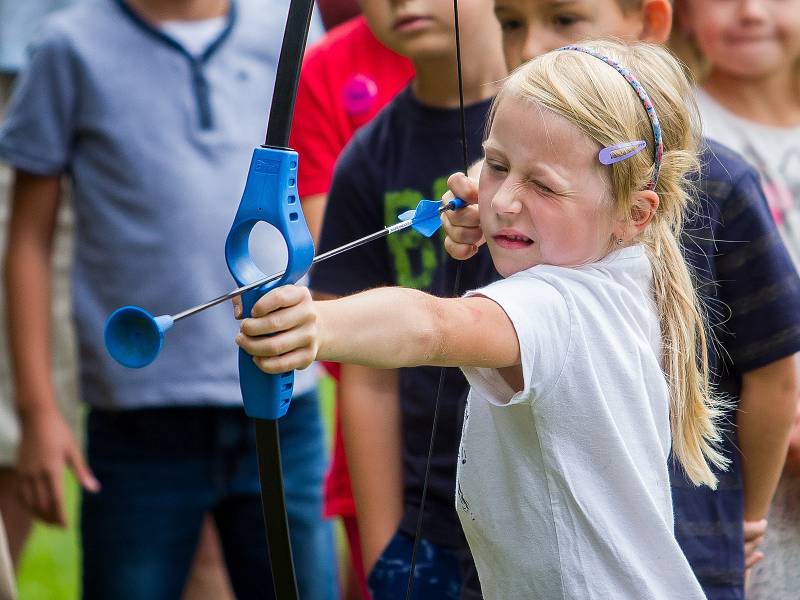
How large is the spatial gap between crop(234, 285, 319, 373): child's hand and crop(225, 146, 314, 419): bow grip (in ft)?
0.17

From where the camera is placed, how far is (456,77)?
1904 millimetres

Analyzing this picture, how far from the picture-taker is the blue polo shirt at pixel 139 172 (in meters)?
Answer: 2.20

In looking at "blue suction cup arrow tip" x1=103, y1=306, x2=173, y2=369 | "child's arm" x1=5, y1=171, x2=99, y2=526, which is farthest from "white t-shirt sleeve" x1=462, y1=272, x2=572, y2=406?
"child's arm" x1=5, y1=171, x2=99, y2=526

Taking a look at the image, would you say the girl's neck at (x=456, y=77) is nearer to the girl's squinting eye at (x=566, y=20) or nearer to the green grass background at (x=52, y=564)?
the girl's squinting eye at (x=566, y=20)

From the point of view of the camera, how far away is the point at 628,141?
1.37 metres

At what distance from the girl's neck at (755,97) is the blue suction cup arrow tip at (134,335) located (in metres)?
1.38

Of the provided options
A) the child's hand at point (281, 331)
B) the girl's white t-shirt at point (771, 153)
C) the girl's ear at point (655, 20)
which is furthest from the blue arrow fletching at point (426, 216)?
the girl's white t-shirt at point (771, 153)

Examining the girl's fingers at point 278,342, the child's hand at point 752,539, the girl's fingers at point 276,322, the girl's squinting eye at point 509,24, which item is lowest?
the child's hand at point 752,539

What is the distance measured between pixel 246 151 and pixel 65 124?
0.30 meters

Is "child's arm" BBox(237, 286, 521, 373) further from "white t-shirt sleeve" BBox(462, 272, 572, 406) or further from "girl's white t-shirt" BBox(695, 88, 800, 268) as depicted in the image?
A: "girl's white t-shirt" BBox(695, 88, 800, 268)

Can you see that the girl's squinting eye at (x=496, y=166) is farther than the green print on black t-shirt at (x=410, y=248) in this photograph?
No

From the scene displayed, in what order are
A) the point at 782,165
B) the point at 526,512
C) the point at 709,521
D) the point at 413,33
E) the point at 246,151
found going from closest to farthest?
the point at 526,512, the point at 709,521, the point at 413,33, the point at 782,165, the point at 246,151

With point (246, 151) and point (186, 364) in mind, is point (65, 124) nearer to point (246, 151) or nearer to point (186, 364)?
point (246, 151)

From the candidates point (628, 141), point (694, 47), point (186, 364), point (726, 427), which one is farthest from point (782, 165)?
point (186, 364)
